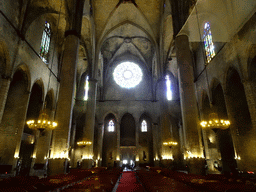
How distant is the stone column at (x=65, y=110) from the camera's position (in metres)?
10.4

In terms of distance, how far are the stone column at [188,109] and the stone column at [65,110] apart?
Answer: 7.20 metres

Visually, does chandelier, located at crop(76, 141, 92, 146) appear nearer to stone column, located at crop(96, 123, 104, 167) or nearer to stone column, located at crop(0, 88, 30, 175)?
stone column, located at crop(0, 88, 30, 175)

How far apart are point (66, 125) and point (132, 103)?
17.6 metres

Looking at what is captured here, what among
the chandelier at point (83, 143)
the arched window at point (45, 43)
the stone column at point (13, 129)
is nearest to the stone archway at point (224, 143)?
the chandelier at point (83, 143)

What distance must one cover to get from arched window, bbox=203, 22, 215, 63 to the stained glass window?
1329cm

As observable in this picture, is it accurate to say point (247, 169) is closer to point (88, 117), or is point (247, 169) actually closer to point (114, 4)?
point (88, 117)

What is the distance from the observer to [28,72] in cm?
1463

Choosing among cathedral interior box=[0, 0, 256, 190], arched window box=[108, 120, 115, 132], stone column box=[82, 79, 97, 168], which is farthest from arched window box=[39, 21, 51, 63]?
arched window box=[108, 120, 115, 132]

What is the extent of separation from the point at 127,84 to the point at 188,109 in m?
19.2

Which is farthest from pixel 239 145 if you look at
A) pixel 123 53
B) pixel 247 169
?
pixel 123 53

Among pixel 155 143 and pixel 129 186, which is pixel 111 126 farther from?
pixel 129 186

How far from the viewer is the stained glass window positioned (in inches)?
1164

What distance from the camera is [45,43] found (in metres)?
18.1

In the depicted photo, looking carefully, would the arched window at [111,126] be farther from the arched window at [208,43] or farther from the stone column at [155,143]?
the arched window at [208,43]
